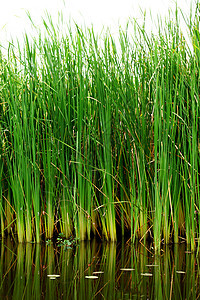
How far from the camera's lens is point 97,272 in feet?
8.51

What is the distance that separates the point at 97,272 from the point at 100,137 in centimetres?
148

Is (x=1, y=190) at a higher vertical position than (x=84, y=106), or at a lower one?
lower

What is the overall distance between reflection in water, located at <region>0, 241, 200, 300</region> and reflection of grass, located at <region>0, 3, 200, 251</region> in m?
0.28

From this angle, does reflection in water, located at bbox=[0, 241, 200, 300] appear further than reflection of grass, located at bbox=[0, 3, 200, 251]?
No

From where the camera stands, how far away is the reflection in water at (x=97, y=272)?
7.22 feet

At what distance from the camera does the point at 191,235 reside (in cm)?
319

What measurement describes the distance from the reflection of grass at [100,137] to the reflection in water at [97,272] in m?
0.28

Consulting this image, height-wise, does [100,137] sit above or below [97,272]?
above

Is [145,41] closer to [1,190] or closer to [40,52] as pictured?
[40,52]

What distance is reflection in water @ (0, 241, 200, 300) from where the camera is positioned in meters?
2.20

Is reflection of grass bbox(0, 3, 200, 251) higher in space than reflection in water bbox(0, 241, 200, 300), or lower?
higher

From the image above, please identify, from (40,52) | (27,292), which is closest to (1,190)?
(40,52)

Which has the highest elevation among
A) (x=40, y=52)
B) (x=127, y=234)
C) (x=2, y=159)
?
(x=40, y=52)

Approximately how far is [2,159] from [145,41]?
6.35ft
